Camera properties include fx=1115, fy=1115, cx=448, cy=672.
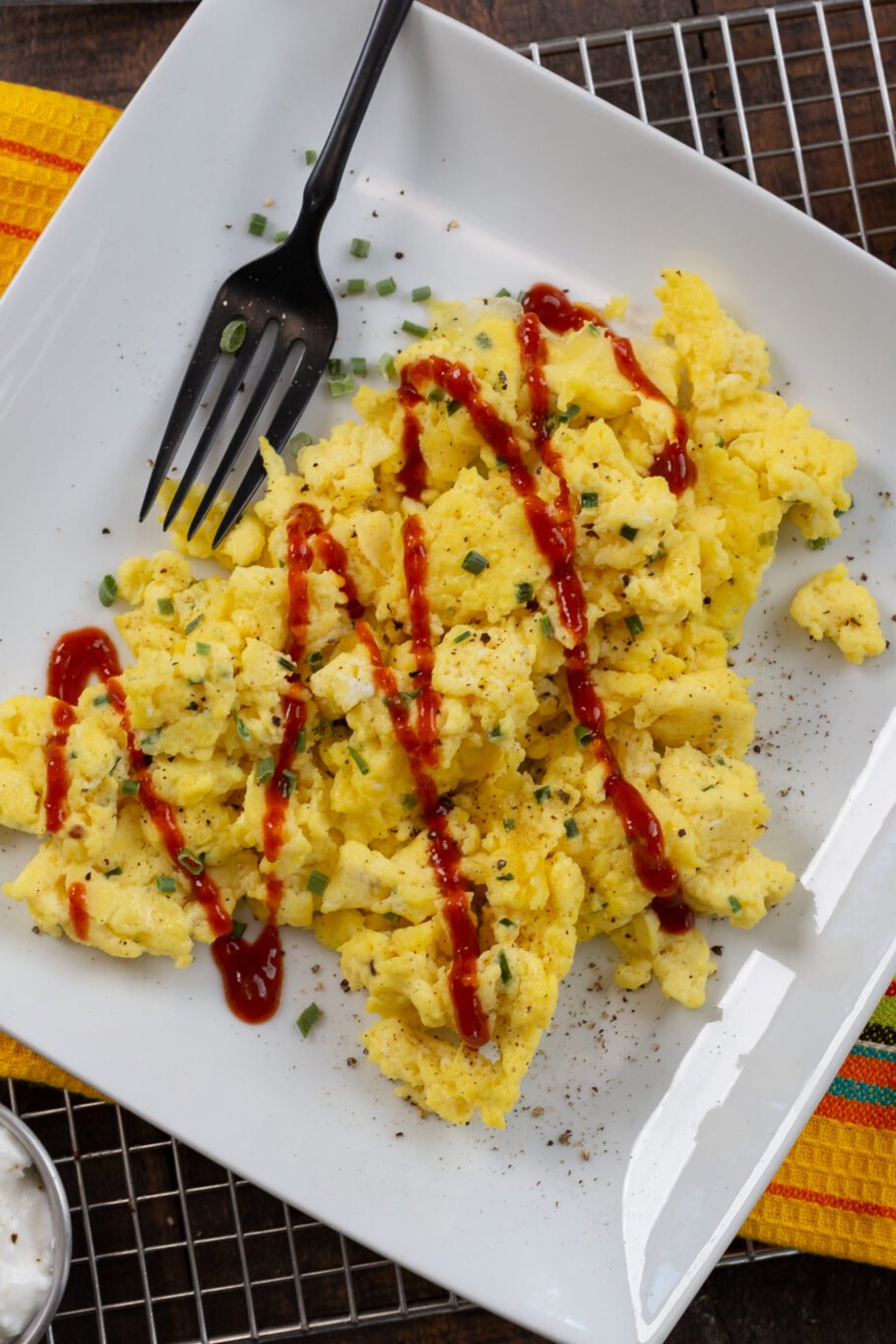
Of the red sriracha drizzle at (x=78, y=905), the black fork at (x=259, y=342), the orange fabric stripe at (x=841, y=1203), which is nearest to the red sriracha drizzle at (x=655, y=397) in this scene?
the black fork at (x=259, y=342)

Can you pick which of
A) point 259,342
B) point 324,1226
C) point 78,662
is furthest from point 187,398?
point 324,1226

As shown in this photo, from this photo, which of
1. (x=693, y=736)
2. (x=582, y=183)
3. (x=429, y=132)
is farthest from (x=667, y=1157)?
(x=429, y=132)

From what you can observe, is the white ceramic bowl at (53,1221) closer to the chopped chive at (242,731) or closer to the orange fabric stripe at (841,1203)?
the chopped chive at (242,731)

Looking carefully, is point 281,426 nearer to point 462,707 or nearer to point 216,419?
point 216,419

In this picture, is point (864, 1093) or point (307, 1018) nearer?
point (307, 1018)

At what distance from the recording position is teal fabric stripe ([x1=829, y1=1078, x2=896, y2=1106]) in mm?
2850

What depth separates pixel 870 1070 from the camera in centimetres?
287

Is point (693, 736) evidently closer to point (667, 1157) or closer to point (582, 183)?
point (667, 1157)

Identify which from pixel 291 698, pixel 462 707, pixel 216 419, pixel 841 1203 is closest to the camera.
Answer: pixel 462 707

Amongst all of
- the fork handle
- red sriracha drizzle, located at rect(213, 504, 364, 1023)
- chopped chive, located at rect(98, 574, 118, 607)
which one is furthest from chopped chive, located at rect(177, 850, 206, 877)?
the fork handle

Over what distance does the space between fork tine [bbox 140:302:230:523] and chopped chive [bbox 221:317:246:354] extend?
1 cm

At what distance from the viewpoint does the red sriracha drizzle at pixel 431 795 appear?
2426mm

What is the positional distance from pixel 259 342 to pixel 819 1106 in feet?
7.79

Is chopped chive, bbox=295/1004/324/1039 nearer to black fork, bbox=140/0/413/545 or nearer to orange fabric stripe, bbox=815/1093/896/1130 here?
black fork, bbox=140/0/413/545
